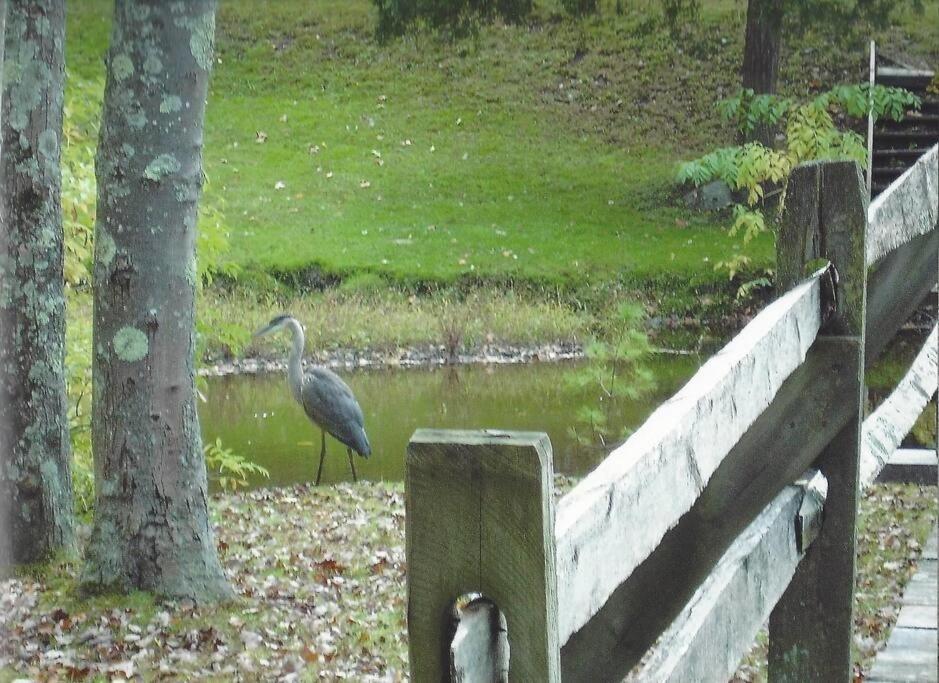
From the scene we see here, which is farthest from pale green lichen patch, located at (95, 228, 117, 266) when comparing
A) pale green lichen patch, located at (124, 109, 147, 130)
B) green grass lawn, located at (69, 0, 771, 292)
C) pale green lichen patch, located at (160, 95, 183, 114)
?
green grass lawn, located at (69, 0, 771, 292)

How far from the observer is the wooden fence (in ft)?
4.27

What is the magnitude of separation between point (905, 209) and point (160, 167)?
3131mm

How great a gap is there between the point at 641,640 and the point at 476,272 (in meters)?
16.9

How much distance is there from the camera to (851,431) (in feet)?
9.13

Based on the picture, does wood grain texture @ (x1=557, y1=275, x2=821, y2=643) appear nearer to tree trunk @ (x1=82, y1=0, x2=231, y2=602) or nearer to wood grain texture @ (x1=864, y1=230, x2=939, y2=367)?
wood grain texture @ (x1=864, y1=230, x2=939, y2=367)

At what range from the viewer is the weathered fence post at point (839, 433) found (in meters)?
2.78

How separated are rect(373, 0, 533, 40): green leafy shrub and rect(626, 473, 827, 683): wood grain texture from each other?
58.0 ft

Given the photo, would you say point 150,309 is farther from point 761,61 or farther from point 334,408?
point 761,61

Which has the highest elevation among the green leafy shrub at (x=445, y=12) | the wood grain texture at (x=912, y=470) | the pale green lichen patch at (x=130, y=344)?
the green leafy shrub at (x=445, y=12)

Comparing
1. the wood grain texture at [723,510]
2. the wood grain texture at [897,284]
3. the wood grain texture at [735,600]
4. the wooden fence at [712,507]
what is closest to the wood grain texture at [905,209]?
the wooden fence at [712,507]

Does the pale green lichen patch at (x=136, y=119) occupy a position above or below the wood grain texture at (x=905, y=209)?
above

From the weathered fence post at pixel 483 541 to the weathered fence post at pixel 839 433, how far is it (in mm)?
1629

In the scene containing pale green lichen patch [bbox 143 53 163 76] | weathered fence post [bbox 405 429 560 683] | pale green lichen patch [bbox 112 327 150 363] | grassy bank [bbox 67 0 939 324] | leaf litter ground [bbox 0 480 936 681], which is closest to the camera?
weathered fence post [bbox 405 429 560 683]

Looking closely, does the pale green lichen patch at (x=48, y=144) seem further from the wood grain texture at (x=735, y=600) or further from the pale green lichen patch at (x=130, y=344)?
the wood grain texture at (x=735, y=600)
